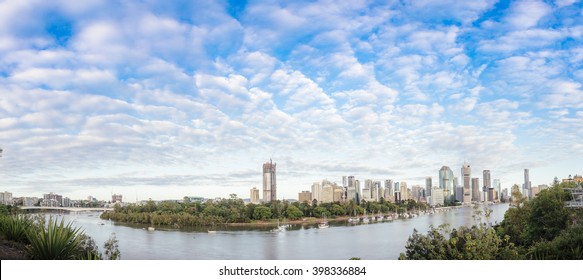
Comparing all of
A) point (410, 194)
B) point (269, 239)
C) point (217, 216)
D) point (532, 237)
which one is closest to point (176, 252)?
point (269, 239)

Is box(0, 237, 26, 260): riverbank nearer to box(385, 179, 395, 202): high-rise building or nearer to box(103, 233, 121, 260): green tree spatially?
box(103, 233, 121, 260): green tree

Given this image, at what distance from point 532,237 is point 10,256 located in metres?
17.0

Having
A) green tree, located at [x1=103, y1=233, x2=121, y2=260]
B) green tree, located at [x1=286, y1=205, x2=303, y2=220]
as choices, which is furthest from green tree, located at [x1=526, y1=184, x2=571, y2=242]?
green tree, located at [x1=286, y1=205, x2=303, y2=220]

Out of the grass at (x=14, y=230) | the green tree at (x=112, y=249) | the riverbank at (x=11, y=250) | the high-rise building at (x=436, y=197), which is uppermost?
the grass at (x=14, y=230)

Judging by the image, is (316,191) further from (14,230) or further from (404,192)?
(14,230)

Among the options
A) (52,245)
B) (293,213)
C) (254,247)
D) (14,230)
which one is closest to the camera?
(52,245)

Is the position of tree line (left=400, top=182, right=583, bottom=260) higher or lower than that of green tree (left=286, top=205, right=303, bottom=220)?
higher

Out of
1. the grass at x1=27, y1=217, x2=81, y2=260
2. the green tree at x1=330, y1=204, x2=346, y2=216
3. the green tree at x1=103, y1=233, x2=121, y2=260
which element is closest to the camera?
the grass at x1=27, y1=217, x2=81, y2=260

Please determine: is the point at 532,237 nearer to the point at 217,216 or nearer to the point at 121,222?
the point at 217,216

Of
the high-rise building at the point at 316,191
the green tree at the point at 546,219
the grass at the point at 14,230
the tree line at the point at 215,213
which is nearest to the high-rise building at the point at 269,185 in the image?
the high-rise building at the point at 316,191

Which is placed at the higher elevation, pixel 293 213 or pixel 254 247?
pixel 293 213

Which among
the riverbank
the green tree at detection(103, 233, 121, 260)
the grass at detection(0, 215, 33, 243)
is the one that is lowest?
the green tree at detection(103, 233, 121, 260)

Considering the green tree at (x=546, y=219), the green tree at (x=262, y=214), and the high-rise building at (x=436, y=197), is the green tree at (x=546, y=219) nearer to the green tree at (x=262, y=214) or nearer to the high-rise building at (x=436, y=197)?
the green tree at (x=262, y=214)

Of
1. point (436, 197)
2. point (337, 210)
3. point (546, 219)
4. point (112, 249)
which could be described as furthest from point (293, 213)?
point (436, 197)
